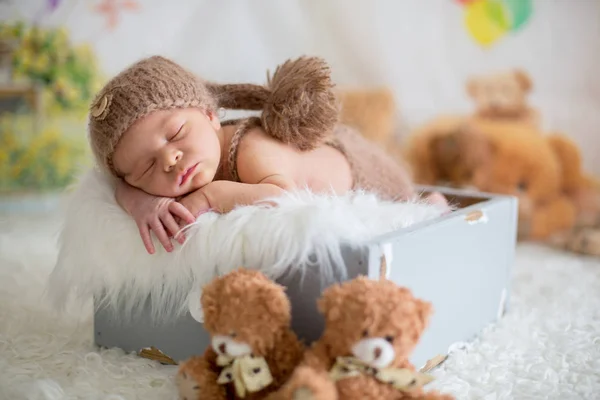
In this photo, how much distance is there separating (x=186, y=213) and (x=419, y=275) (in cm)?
36

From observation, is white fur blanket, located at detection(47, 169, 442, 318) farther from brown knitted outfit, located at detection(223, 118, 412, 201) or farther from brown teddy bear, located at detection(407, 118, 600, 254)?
brown teddy bear, located at detection(407, 118, 600, 254)

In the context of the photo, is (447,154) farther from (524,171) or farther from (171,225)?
(171,225)

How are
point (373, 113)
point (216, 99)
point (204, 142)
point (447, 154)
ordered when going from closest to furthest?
point (204, 142)
point (216, 99)
point (447, 154)
point (373, 113)

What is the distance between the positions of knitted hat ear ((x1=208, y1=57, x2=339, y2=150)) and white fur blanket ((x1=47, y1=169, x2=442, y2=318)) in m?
0.17

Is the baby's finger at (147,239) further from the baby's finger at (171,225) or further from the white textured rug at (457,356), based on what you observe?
the white textured rug at (457,356)

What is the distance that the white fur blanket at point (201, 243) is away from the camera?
0.87m

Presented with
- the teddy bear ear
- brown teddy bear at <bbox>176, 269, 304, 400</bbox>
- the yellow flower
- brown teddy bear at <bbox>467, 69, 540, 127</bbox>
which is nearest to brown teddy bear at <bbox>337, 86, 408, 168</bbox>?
brown teddy bear at <bbox>467, 69, 540, 127</bbox>

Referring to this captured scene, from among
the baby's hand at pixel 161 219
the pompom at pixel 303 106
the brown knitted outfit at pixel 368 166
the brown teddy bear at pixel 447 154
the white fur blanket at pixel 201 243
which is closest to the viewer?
the white fur blanket at pixel 201 243

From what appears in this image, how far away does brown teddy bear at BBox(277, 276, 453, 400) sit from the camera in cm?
75

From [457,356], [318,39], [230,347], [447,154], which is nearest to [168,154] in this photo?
[230,347]

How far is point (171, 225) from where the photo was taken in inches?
38.6

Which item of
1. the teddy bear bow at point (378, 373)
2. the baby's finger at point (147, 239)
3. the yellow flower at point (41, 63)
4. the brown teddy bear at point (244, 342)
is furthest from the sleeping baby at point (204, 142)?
the yellow flower at point (41, 63)

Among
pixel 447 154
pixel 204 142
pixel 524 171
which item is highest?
pixel 204 142

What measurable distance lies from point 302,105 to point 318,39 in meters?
1.40
